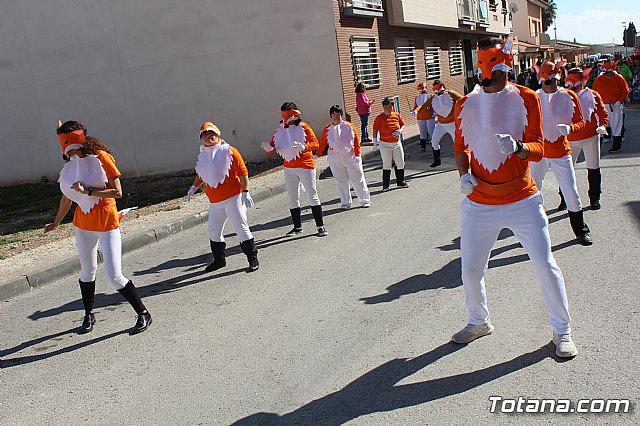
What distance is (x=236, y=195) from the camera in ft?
25.5

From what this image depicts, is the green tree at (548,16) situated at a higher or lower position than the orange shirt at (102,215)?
higher

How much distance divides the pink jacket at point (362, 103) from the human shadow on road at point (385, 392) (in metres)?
15.4

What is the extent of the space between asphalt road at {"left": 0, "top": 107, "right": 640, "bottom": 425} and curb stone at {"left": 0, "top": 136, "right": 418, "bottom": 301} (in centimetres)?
26

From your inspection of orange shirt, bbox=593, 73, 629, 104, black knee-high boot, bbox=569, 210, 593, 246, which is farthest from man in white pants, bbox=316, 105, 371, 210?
orange shirt, bbox=593, 73, 629, 104

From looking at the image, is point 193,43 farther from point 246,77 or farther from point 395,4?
point 395,4

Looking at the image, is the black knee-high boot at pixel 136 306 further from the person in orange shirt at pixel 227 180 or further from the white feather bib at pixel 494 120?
the white feather bib at pixel 494 120

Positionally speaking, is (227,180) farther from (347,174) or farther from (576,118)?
(576,118)

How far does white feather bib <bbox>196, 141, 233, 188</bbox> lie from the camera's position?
7.61m

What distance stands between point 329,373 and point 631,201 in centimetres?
618

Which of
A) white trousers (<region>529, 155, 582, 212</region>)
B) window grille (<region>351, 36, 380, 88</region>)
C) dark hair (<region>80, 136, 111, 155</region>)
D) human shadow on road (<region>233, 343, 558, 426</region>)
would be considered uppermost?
window grille (<region>351, 36, 380, 88</region>)

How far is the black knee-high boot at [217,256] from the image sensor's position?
26.4 feet

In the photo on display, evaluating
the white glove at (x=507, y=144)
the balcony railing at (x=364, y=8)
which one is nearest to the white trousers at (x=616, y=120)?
the balcony railing at (x=364, y=8)

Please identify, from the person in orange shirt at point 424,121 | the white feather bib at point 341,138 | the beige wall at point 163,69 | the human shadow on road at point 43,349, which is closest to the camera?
the human shadow on road at point 43,349

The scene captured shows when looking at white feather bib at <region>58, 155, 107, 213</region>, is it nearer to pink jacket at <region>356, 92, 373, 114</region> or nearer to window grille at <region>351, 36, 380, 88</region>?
pink jacket at <region>356, 92, 373, 114</region>
